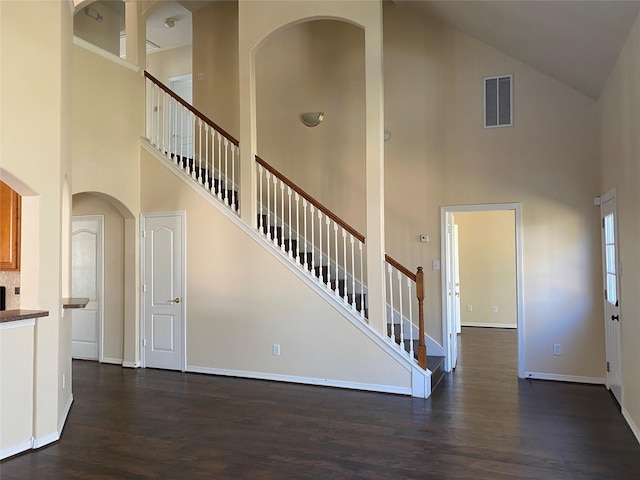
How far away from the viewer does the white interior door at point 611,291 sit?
14.3 ft

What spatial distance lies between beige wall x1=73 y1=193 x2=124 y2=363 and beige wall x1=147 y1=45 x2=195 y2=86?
3353 millimetres

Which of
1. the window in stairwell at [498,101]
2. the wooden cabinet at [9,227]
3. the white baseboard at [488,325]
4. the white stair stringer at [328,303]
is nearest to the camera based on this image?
the wooden cabinet at [9,227]

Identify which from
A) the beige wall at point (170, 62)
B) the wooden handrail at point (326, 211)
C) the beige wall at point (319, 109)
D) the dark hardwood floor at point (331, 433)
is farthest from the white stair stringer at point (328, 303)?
the beige wall at point (170, 62)

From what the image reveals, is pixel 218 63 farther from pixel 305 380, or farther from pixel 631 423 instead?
pixel 631 423

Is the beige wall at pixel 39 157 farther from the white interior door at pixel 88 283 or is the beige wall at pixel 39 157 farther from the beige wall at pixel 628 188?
the beige wall at pixel 628 188

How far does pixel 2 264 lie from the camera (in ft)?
13.2

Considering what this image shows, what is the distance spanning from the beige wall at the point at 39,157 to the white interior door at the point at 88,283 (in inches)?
111

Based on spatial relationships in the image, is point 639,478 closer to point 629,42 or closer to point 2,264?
point 629,42

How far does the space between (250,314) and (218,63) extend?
163 inches

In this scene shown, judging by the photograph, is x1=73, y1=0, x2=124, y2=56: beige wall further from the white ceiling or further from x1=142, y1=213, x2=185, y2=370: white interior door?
the white ceiling

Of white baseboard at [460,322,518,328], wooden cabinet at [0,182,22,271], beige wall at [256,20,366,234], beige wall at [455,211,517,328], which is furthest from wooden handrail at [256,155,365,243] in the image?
white baseboard at [460,322,518,328]

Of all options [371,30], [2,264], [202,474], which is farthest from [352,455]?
[371,30]

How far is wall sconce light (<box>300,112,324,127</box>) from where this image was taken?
652 centimetres

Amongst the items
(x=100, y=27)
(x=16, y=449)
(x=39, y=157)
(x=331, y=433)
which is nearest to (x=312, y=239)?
(x=331, y=433)
